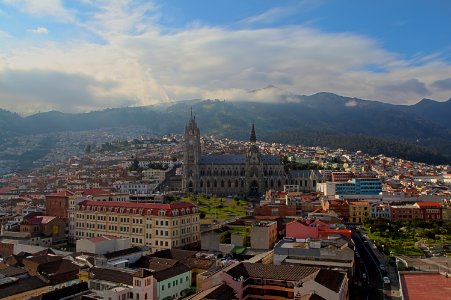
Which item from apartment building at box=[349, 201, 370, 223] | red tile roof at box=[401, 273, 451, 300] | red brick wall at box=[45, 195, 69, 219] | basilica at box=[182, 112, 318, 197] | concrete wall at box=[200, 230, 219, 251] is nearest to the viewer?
red tile roof at box=[401, 273, 451, 300]

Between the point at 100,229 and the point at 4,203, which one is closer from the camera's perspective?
the point at 100,229

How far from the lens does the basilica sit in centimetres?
12252

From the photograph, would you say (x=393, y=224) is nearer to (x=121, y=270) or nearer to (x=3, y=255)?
(x=121, y=270)

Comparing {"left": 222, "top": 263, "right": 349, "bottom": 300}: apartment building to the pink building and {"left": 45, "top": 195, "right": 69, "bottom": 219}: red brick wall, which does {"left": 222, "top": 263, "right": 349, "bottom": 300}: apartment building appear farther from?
{"left": 45, "top": 195, "right": 69, "bottom": 219}: red brick wall

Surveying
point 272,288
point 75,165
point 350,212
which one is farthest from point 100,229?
point 75,165

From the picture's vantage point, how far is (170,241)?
169 ft

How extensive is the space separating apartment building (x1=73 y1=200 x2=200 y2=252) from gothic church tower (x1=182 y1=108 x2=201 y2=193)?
61.8 m

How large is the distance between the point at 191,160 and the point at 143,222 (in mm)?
71347

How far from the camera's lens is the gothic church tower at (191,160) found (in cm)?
12231

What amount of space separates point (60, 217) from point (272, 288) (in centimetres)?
3993

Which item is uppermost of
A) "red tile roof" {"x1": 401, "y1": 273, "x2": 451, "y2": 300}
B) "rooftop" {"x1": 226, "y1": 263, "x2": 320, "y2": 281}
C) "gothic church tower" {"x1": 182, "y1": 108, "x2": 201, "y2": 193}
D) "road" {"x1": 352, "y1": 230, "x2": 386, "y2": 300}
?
"gothic church tower" {"x1": 182, "y1": 108, "x2": 201, "y2": 193}

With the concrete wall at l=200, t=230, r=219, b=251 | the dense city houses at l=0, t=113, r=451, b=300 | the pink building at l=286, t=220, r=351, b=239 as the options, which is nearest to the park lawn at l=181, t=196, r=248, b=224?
the dense city houses at l=0, t=113, r=451, b=300

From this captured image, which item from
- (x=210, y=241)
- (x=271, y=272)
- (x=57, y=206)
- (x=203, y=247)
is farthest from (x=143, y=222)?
(x=271, y=272)

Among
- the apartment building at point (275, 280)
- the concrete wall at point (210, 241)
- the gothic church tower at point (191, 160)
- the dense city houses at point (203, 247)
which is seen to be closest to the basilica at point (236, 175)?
the gothic church tower at point (191, 160)
